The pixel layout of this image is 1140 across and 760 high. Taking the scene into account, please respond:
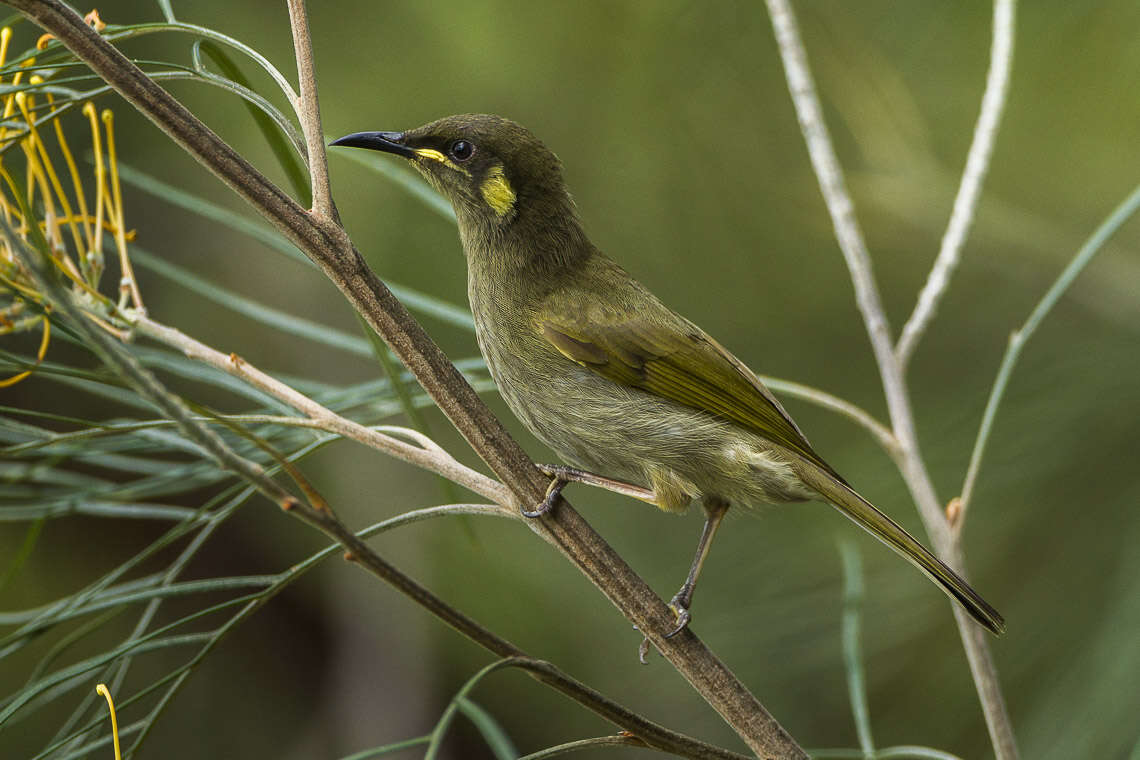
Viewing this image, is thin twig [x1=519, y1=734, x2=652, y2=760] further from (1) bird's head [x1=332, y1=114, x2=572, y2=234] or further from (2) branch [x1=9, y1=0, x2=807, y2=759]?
(1) bird's head [x1=332, y1=114, x2=572, y2=234]

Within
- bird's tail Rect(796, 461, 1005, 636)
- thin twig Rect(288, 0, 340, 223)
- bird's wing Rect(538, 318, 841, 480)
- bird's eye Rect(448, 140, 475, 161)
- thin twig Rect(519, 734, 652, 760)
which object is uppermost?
thin twig Rect(288, 0, 340, 223)

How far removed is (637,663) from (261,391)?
170 cm

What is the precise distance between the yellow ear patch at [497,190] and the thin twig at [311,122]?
99 centimetres

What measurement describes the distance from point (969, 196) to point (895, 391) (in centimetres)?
32

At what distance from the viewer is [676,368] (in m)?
2.03

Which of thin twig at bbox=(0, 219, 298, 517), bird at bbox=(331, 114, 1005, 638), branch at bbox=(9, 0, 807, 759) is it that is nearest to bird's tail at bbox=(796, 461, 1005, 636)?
bird at bbox=(331, 114, 1005, 638)

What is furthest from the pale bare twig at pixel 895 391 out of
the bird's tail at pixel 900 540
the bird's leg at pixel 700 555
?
the bird's leg at pixel 700 555

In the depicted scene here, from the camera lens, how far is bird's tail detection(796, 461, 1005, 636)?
1451 millimetres

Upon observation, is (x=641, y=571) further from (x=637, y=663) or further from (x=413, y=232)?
(x=413, y=232)

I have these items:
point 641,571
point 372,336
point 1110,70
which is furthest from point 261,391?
point 1110,70

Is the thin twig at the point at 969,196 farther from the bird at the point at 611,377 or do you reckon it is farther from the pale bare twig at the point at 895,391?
the bird at the point at 611,377

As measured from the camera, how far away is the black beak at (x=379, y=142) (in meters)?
1.92

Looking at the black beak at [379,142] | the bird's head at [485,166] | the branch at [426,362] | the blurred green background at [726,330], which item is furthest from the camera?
the blurred green background at [726,330]

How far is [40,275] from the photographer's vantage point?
731 millimetres
